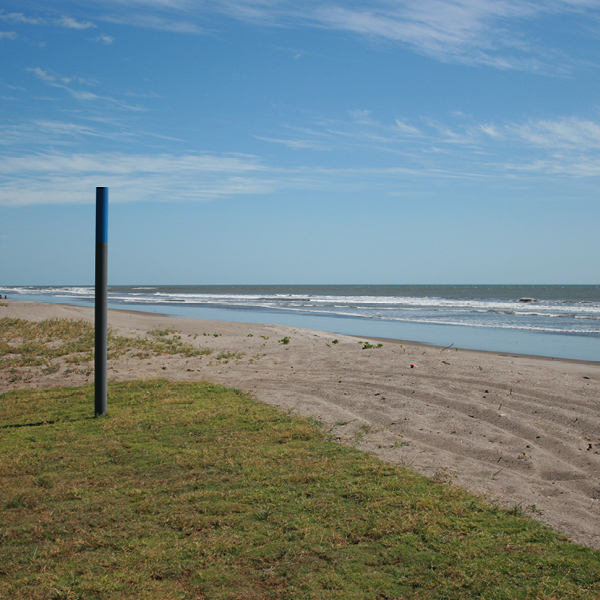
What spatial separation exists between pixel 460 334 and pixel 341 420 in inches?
614

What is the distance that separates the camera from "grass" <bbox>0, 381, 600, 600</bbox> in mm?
3059

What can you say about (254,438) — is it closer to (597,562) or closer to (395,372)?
(597,562)

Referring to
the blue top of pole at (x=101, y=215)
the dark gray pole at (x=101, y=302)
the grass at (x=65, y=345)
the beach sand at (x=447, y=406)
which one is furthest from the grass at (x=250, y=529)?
the grass at (x=65, y=345)

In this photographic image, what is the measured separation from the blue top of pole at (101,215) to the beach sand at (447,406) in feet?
10.8

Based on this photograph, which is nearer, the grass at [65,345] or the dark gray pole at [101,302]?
the dark gray pole at [101,302]

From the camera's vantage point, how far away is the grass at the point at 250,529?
3.06 m

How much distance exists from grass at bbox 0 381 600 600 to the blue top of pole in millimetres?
2543

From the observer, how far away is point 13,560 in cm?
331

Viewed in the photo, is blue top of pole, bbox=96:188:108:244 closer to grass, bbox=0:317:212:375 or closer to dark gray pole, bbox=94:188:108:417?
dark gray pole, bbox=94:188:108:417

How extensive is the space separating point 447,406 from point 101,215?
214 inches

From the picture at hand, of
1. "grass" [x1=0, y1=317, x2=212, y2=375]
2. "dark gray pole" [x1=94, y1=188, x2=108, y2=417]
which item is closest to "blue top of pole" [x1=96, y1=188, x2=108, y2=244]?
"dark gray pole" [x1=94, y1=188, x2=108, y2=417]

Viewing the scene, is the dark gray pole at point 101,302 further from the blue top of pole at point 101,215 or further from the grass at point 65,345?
the grass at point 65,345

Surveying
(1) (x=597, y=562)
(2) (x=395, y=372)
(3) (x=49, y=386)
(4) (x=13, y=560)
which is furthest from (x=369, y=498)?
(3) (x=49, y=386)

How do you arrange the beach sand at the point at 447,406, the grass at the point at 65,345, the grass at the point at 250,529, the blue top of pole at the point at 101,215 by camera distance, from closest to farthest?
1. the grass at the point at 250,529
2. the beach sand at the point at 447,406
3. the blue top of pole at the point at 101,215
4. the grass at the point at 65,345
